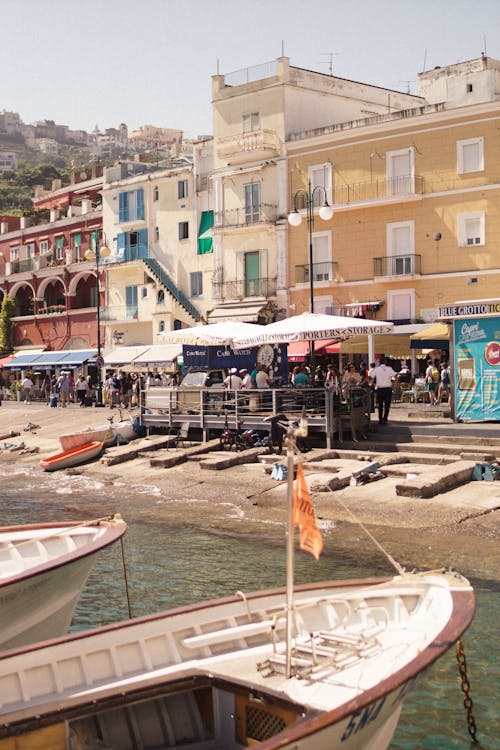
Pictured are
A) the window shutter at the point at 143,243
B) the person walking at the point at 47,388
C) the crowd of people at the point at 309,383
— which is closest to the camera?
the crowd of people at the point at 309,383

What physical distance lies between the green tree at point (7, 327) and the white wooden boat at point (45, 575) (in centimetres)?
4966

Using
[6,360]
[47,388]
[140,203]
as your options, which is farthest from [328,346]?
[6,360]

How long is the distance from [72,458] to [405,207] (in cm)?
1916

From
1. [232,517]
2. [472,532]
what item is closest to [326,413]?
[232,517]

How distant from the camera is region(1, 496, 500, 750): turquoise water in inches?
320

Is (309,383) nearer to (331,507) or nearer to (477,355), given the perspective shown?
(477,355)

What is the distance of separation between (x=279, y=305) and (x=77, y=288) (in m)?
19.5

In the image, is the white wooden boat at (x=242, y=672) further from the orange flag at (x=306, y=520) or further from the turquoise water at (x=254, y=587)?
the orange flag at (x=306, y=520)

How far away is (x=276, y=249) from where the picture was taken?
137 feet

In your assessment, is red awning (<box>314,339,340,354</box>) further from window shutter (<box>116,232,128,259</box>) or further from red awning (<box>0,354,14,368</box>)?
red awning (<box>0,354,14,368</box>)

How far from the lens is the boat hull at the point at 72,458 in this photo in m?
25.9

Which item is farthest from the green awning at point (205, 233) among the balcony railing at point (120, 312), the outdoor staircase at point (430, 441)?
the outdoor staircase at point (430, 441)

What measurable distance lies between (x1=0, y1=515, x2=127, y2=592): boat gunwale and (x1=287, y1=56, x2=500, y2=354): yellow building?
2477 centimetres

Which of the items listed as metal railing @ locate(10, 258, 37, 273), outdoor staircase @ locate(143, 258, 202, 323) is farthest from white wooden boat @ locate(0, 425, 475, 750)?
metal railing @ locate(10, 258, 37, 273)
